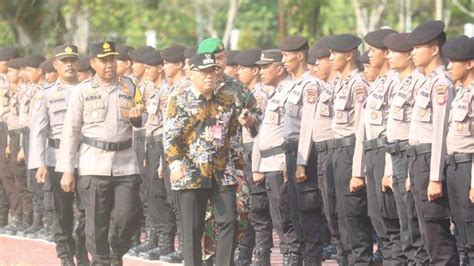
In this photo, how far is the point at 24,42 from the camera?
92.9ft

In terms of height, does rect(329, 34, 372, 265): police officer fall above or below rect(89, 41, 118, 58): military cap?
below

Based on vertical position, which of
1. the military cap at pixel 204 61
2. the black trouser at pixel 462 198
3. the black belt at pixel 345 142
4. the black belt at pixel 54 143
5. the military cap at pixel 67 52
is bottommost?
the black trouser at pixel 462 198

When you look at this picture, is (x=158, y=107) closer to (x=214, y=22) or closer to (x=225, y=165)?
(x=225, y=165)

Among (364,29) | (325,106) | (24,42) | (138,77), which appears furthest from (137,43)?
(325,106)

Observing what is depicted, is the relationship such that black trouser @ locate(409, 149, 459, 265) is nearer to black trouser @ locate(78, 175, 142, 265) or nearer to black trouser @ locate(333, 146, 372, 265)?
black trouser @ locate(333, 146, 372, 265)

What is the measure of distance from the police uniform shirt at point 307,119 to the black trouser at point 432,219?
2.22 metres

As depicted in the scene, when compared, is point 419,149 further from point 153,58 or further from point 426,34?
point 153,58

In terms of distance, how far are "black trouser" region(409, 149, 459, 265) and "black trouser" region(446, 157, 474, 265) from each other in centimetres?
11

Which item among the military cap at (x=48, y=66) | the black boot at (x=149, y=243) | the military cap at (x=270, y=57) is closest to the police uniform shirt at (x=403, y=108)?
the military cap at (x=270, y=57)

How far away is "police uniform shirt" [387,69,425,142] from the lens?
1256cm

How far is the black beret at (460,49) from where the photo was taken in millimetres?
11898

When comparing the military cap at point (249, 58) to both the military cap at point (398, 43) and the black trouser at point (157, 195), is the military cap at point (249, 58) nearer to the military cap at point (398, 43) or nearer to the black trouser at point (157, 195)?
the black trouser at point (157, 195)

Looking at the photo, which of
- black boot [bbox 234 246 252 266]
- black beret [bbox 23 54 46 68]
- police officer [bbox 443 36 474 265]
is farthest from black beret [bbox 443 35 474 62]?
black beret [bbox 23 54 46 68]

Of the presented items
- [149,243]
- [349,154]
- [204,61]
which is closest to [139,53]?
[149,243]
